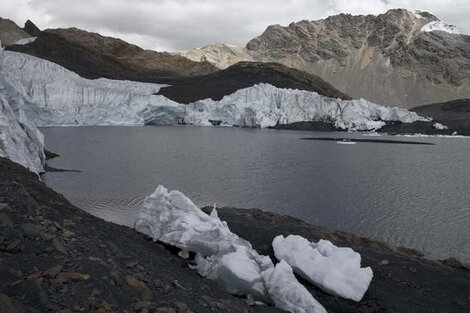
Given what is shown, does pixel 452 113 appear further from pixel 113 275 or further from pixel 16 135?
pixel 113 275

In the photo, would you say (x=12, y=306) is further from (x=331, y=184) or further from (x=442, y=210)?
(x=331, y=184)

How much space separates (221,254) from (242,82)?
535 ft

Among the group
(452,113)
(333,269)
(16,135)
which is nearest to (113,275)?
(333,269)

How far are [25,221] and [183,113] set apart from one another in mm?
124481

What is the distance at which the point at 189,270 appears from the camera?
1251 centimetres

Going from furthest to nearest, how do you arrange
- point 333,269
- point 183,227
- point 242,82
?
point 242,82
point 183,227
point 333,269

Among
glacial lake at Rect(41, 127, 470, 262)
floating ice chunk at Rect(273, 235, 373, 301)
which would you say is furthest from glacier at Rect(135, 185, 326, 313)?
glacial lake at Rect(41, 127, 470, 262)

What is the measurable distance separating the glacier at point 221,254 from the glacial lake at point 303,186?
8479 mm

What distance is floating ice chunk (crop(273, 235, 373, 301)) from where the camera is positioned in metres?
12.4

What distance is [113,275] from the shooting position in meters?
9.21

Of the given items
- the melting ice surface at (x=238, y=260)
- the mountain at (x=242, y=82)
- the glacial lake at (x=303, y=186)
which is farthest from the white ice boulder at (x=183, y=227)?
the mountain at (x=242, y=82)

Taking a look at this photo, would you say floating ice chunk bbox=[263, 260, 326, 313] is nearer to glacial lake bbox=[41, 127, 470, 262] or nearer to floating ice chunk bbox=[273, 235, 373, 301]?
floating ice chunk bbox=[273, 235, 373, 301]

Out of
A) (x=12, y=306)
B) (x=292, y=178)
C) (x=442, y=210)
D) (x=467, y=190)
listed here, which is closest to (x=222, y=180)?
(x=292, y=178)

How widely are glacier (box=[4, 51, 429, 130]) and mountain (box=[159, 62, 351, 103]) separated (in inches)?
907
